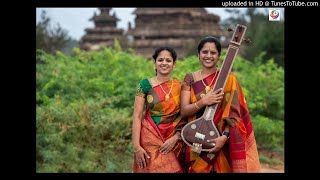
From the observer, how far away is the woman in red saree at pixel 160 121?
11.6 feet

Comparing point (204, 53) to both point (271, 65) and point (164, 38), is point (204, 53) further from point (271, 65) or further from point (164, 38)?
point (164, 38)

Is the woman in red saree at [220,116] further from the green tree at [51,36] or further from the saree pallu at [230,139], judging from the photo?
the green tree at [51,36]

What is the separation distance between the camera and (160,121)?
140 inches

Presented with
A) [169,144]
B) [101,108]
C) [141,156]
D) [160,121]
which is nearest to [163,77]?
[160,121]

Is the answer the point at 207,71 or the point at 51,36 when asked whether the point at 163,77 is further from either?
the point at 51,36

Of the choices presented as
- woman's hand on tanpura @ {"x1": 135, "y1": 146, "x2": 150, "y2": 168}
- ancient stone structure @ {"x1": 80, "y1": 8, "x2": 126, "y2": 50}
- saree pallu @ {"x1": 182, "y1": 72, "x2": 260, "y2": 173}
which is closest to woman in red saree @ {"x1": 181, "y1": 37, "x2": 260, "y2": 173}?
saree pallu @ {"x1": 182, "y1": 72, "x2": 260, "y2": 173}

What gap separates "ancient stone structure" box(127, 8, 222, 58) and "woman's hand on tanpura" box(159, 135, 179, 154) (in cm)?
1601

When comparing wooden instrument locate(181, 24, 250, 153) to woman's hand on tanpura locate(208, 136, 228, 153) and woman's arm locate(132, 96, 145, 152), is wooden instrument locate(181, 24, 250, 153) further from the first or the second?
woman's arm locate(132, 96, 145, 152)

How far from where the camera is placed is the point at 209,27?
20.3 metres

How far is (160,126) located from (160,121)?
3 centimetres

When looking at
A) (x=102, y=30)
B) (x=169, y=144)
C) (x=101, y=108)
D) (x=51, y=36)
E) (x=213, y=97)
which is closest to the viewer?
(x=213, y=97)

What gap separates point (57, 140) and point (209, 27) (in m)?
13.9

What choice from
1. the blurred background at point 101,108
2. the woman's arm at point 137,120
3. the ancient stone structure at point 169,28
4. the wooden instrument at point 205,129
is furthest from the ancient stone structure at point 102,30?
the wooden instrument at point 205,129

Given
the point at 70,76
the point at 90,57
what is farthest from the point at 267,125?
the point at 90,57
